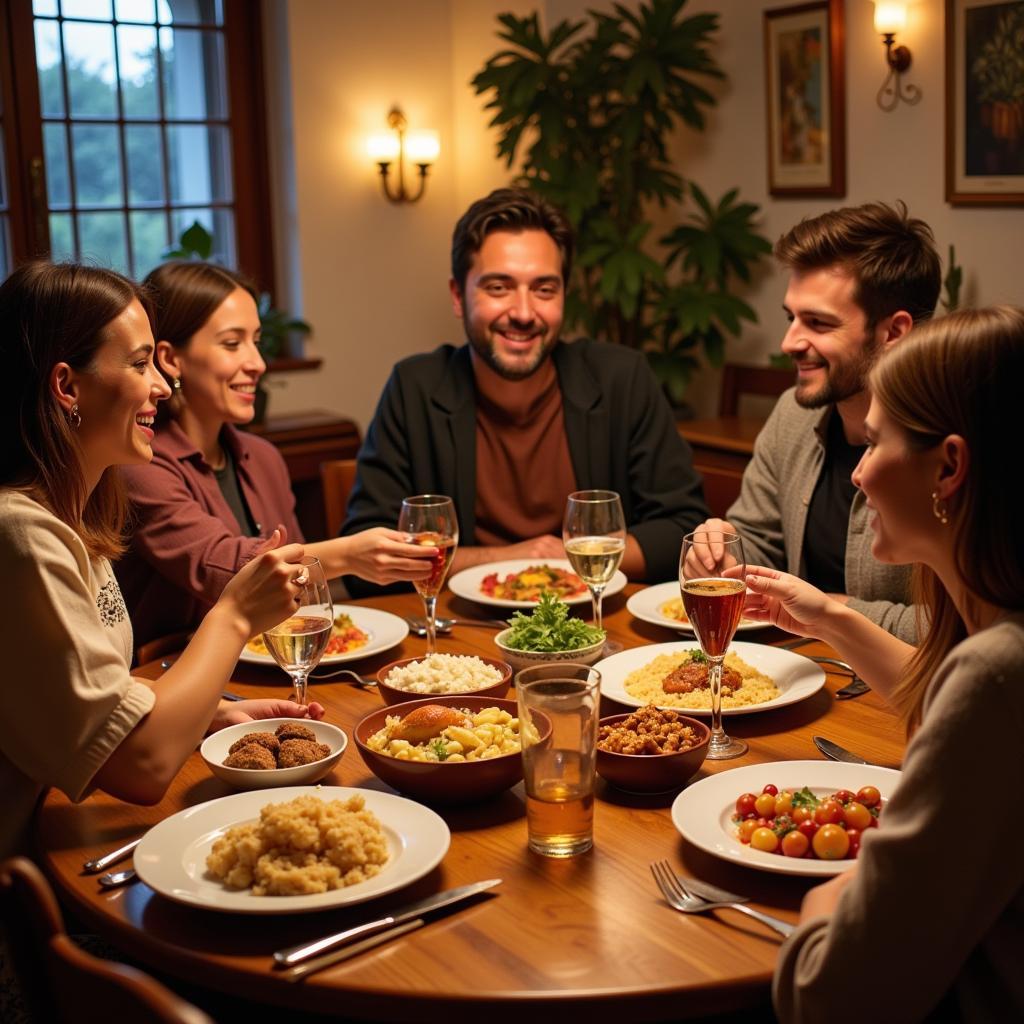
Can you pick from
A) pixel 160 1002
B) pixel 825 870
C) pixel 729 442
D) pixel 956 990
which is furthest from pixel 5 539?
pixel 729 442

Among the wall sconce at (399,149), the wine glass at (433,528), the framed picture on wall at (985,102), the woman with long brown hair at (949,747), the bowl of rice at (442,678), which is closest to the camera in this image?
the woman with long brown hair at (949,747)

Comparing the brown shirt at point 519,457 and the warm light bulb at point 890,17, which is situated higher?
the warm light bulb at point 890,17

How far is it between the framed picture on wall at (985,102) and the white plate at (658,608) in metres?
2.38

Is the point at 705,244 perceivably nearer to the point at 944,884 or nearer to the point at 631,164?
the point at 631,164

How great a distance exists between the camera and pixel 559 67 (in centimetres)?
507

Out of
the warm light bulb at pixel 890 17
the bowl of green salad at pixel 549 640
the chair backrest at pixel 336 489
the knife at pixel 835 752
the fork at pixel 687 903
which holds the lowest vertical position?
the fork at pixel 687 903

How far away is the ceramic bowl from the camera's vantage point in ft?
4.94

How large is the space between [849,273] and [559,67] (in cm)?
293

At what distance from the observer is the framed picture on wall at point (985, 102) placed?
3.97 m

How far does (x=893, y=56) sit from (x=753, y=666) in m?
3.11

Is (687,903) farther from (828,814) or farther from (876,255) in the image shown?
(876,255)

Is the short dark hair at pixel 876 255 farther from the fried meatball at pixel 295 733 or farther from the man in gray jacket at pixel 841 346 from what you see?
the fried meatball at pixel 295 733

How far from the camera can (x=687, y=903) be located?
4.18ft

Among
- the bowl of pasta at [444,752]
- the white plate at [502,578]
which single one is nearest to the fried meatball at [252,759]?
the bowl of pasta at [444,752]
